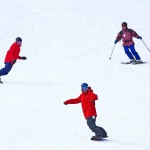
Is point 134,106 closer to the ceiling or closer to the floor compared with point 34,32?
closer to the floor

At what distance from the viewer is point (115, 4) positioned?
2548cm

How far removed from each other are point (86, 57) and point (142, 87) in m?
4.82

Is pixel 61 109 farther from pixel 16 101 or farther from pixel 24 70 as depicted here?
pixel 24 70

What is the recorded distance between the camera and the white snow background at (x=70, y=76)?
8633mm

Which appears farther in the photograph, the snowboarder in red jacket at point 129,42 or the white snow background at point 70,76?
the snowboarder in red jacket at point 129,42

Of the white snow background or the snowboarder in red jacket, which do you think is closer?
the white snow background

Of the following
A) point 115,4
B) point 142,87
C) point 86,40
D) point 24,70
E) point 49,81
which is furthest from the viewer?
point 115,4

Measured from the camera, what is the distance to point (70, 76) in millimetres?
14352

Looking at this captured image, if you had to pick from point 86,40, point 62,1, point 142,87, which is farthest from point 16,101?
point 62,1

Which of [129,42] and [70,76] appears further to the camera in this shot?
[129,42]

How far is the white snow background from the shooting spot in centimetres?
863

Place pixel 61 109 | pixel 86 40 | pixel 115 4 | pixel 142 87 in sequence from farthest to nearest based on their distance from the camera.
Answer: pixel 115 4
pixel 86 40
pixel 142 87
pixel 61 109

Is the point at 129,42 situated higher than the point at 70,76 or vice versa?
the point at 129,42

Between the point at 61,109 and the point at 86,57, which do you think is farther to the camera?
the point at 86,57
